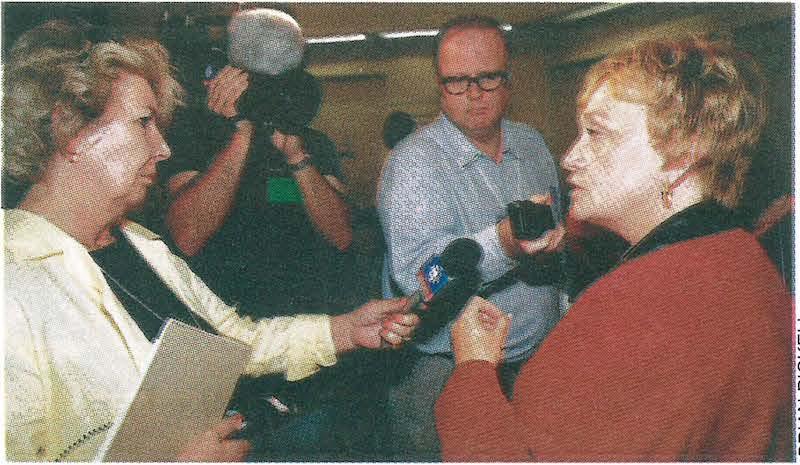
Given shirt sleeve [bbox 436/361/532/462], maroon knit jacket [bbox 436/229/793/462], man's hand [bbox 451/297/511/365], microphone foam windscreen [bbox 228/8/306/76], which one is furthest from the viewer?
microphone foam windscreen [bbox 228/8/306/76]

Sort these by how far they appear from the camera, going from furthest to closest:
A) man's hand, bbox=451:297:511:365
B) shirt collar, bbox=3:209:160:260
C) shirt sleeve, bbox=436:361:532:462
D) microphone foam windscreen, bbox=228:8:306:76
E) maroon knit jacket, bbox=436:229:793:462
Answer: microphone foam windscreen, bbox=228:8:306:76 < man's hand, bbox=451:297:511:365 < shirt collar, bbox=3:209:160:260 < shirt sleeve, bbox=436:361:532:462 < maroon knit jacket, bbox=436:229:793:462

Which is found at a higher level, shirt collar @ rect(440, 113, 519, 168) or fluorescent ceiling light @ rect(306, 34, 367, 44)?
fluorescent ceiling light @ rect(306, 34, 367, 44)

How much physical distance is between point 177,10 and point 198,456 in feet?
4.54

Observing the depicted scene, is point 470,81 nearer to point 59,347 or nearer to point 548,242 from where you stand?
point 548,242

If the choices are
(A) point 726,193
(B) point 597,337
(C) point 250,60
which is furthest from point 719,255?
(C) point 250,60

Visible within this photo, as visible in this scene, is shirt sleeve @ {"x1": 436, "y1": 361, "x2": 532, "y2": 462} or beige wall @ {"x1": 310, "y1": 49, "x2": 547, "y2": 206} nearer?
shirt sleeve @ {"x1": 436, "y1": 361, "x2": 532, "y2": 462}

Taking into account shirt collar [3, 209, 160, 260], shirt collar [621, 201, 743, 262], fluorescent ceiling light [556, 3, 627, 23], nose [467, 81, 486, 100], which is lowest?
shirt collar [621, 201, 743, 262]

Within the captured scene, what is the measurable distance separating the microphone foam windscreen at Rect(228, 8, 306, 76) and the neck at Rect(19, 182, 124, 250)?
63 centimetres

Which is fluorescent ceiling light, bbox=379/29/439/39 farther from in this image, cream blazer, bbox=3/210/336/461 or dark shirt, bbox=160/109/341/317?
cream blazer, bbox=3/210/336/461

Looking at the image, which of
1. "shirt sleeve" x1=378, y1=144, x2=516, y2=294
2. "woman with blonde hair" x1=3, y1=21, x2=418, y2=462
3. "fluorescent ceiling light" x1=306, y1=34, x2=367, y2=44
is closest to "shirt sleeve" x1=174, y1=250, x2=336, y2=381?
"woman with blonde hair" x1=3, y1=21, x2=418, y2=462

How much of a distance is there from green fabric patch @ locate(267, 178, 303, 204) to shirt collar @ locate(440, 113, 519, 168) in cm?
50

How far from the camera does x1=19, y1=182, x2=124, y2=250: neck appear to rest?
2.26 m

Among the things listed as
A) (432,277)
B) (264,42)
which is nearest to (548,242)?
(432,277)

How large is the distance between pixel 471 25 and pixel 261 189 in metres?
0.84
